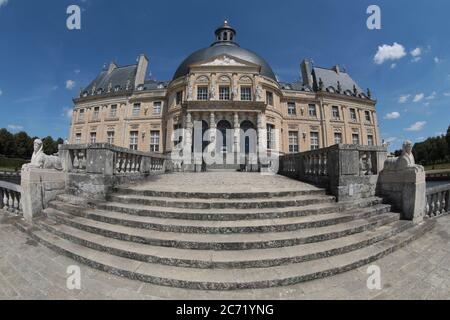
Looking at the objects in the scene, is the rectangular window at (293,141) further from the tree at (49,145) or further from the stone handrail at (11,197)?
the tree at (49,145)

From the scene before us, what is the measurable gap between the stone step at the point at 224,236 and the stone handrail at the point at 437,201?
8.55 feet

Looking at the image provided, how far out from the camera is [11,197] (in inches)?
209

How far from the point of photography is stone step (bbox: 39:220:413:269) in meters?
2.68

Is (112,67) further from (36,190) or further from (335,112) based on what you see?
(335,112)

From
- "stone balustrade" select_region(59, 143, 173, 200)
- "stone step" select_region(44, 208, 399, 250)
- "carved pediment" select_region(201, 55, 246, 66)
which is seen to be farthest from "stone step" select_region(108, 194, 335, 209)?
"carved pediment" select_region(201, 55, 246, 66)

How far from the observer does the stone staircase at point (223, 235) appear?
2596 millimetres

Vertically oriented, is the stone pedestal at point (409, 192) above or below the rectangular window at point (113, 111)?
below

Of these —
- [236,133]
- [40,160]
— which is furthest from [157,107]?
[40,160]

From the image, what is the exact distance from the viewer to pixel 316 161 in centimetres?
659

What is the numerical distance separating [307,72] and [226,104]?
17.6 metres

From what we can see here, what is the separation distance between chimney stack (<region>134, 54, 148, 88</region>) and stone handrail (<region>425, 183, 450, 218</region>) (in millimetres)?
29421

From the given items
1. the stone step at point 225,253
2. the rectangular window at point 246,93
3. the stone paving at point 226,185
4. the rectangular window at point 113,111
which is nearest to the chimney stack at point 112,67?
the rectangular window at point 113,111
